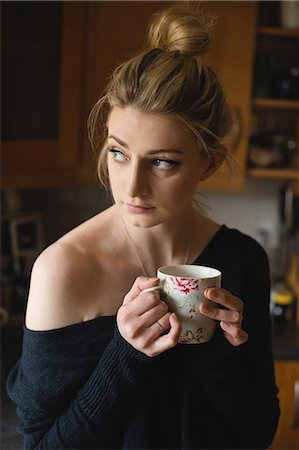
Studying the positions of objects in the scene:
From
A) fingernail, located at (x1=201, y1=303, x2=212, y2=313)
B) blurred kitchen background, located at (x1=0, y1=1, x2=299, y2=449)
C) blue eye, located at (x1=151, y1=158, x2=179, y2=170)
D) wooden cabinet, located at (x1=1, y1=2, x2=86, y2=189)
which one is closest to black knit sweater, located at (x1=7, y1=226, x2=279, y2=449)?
fingernail, located at (x1=201, y1=303, x2=212, y2=313)

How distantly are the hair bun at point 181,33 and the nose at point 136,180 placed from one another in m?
0.20

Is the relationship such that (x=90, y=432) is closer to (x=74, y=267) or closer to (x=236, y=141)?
(x=74, y=267)

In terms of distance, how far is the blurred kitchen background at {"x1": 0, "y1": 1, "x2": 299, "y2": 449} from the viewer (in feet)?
6.59

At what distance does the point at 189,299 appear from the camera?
0.85 meters

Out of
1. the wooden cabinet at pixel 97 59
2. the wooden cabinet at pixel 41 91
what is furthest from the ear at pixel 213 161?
the wooden cabinet at pixel 97 59

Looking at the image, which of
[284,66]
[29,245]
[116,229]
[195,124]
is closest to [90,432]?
[116,229]

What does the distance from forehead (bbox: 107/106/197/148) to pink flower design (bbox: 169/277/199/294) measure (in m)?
0.18

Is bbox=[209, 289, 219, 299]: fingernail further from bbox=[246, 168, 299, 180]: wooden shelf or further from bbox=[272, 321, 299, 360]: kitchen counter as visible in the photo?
bbox=[246, 168, 299, 180]: wooden shelf

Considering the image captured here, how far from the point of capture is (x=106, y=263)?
1050 millimetres

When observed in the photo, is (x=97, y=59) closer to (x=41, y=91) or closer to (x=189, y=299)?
(x=41, y=91)

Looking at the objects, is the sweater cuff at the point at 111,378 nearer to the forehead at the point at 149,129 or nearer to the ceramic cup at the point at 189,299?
the ceramic cup at the point at 189,299

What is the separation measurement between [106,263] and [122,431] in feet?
0.83

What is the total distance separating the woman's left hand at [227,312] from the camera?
86cm

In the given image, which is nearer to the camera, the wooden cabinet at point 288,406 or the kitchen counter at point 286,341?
the wooden cabinet at point 288,406
